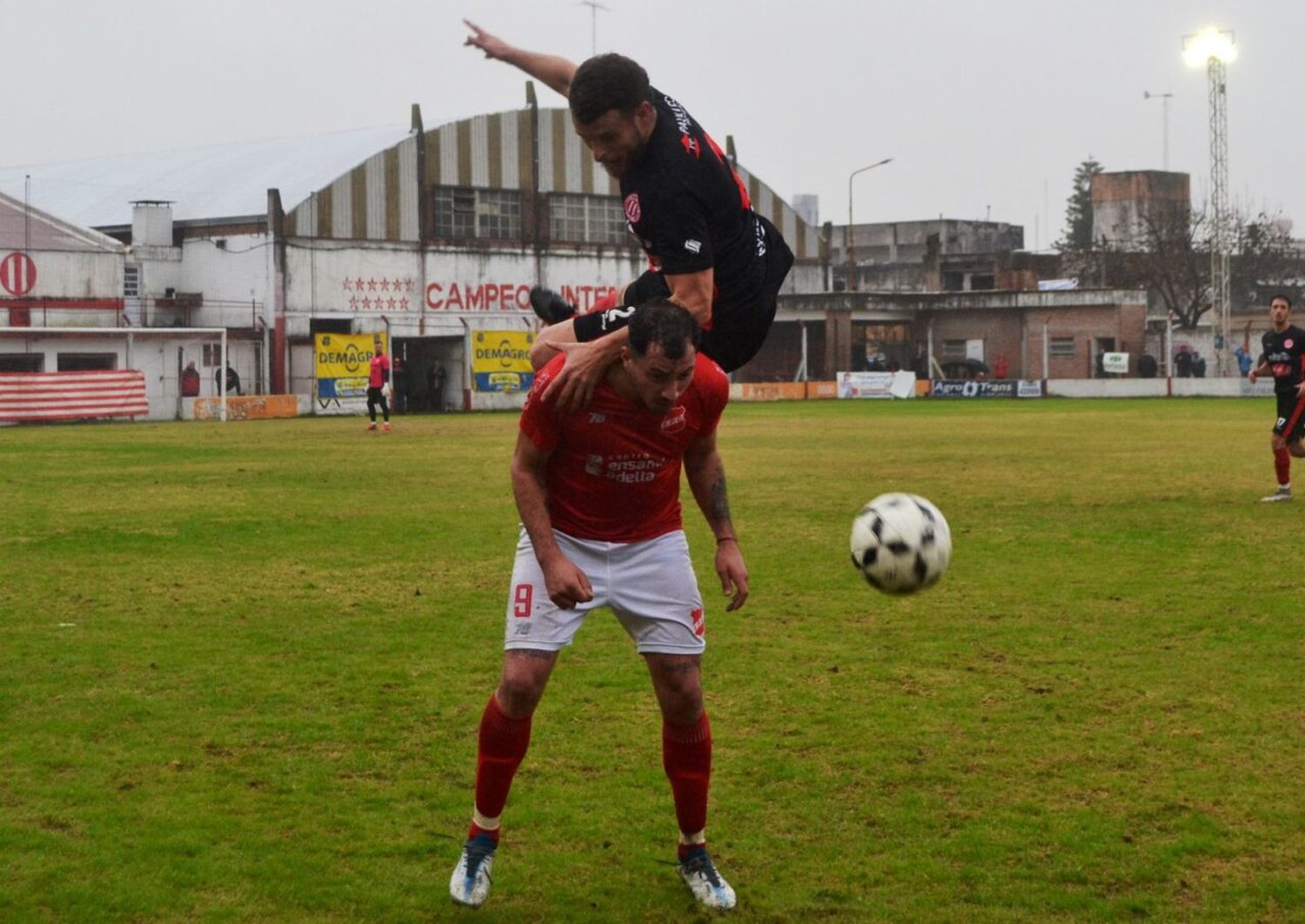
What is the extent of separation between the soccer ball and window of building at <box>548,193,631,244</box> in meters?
62.5

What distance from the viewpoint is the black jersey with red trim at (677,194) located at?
20.5 ft

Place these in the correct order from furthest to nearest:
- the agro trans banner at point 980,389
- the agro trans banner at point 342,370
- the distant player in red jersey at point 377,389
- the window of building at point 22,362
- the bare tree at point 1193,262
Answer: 1. the bare tree at point 1193,262
2. the agro trans banner at point 980,389
3. the agro trans banner at point 342,370
4. the window of building at point 22,362
5. the distant player in red jersey at point 377,389

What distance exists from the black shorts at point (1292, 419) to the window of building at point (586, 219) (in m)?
50.1

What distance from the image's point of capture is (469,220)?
6675cm

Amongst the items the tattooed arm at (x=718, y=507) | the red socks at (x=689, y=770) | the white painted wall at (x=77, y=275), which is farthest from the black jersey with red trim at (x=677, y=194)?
the white painted wall at (x=77, y=275)

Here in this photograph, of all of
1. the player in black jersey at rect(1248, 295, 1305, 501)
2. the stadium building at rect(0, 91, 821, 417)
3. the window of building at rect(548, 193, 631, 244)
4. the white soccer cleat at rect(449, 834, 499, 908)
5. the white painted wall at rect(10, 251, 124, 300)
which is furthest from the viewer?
the window of building at rect(548, 193, 631, 244)

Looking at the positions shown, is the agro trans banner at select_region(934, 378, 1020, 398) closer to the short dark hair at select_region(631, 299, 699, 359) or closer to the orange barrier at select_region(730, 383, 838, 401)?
the orange barrier at select_region(730, 383, 838, 401)

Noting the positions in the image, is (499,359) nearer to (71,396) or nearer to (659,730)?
(71,396)

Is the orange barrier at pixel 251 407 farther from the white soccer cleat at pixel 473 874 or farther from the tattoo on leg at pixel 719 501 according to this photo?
the white soccer cleat at pixel 473 874

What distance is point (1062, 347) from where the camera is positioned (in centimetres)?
7869

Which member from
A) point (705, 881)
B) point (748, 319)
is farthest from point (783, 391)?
point (705, 881)

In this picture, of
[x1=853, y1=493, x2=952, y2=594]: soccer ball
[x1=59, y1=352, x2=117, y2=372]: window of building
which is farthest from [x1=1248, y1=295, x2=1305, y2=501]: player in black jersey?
[x1=59, y1=352, x2=117, y2=372]: window of building

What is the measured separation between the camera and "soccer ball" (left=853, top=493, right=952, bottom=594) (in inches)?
283

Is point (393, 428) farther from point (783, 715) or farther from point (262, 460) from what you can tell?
point (783, 715)
